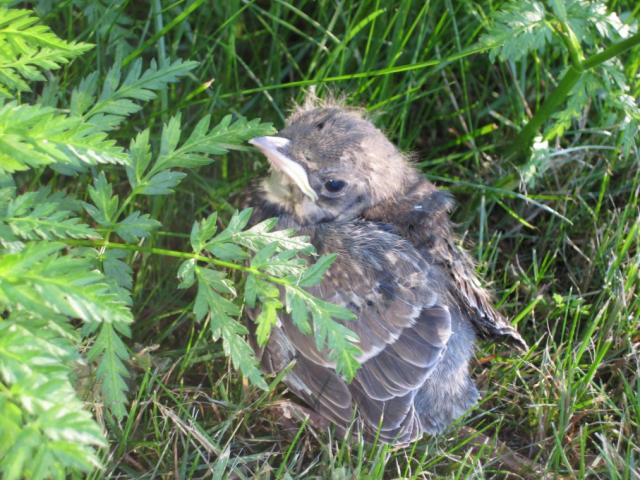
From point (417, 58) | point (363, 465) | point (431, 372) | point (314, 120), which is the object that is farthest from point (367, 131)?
point (363, 465)

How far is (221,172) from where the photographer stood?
2.97 m

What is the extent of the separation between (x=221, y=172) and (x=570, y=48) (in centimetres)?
123

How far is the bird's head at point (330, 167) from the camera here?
2443 mm

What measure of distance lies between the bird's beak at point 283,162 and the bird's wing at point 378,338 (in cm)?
18

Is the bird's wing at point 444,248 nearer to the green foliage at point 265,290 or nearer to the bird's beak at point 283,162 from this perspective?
the bird's beak at point 283,162

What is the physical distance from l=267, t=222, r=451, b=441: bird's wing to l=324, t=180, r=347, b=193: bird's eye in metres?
0.15

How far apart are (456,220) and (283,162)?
2.81 feet

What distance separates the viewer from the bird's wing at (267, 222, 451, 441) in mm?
2287

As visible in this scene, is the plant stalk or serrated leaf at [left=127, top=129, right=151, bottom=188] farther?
serrated leaf at [left=127, top=129, right=151, bottom=188]

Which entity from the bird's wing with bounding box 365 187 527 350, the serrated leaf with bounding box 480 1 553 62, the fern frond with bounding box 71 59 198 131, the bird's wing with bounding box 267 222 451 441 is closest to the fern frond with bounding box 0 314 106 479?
the fern frond with bounding box 71 59 198 131

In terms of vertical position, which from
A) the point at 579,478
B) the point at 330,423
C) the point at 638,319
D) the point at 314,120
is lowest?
the point at 330,423

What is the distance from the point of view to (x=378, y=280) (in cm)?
236

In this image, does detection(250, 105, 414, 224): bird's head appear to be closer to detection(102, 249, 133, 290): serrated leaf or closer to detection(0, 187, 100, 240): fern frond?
detection(102, 249, 133, 290): serrated leaf

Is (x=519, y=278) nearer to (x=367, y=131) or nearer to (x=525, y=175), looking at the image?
(x=525, y=175)
